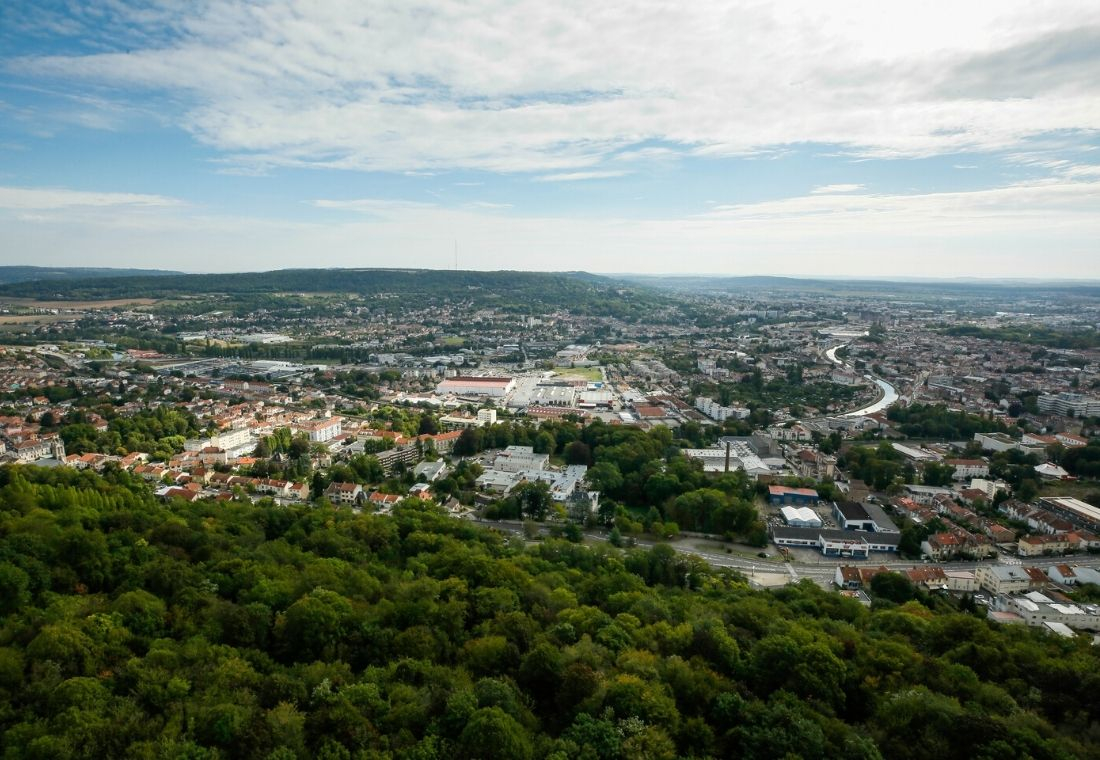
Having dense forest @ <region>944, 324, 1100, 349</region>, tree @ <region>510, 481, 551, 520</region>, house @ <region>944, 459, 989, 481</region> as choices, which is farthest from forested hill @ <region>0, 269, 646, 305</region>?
tree @ <region>510, 481, 551, 520</region>

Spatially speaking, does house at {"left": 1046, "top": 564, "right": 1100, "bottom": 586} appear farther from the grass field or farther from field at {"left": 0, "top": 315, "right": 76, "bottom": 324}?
field at {"left": 0, "top": 315, "right": 76, "bottom": 324}

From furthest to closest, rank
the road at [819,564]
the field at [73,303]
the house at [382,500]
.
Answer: the field at [73,303]
the house at [382,500]
the road at [819,564]

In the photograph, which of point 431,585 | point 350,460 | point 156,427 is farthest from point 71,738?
point 156,427

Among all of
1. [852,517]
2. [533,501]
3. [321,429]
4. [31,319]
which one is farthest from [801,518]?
[31,319]

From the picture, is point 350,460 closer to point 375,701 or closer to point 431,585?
point 431,585

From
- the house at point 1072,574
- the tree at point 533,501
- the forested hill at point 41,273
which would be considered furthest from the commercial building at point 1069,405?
the forested hill at point 41,273

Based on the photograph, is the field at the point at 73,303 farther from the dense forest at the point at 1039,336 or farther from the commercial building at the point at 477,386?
the dense forest at the point at 1039,336
